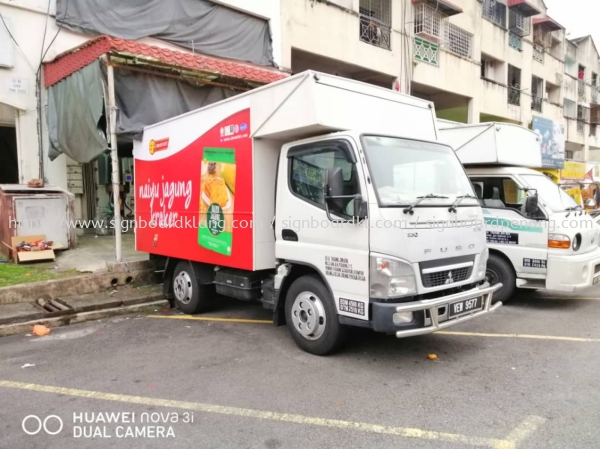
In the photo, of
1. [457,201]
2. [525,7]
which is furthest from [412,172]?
[525,7]

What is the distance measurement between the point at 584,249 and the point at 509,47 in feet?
62.8

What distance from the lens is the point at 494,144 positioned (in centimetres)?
712

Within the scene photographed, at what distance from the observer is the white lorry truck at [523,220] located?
6418mm

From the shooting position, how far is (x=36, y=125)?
9172 mm

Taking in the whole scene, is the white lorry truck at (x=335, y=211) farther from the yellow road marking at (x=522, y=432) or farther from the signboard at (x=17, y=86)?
the signboard at (x=17, y=86)

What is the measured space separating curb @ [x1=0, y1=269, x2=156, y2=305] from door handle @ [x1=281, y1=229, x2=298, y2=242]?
12.4 ft

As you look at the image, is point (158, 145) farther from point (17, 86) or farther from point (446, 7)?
point (446, 7)

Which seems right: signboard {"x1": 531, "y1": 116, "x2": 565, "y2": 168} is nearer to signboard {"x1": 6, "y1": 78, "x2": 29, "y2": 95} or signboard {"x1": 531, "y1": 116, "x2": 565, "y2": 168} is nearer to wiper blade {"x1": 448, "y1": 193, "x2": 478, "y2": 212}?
wiper blade {"x1": 448, "y1": 193, "x2": 478, "y2": 212}

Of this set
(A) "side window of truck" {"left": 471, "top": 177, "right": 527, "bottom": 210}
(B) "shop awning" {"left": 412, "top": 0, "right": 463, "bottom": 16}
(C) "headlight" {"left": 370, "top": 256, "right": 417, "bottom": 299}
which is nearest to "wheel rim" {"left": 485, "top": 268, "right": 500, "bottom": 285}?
(A) "side window of truck" {"left": 471, "top": 177, "right": 527, "bottom": 210}

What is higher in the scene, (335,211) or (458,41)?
(458,41)

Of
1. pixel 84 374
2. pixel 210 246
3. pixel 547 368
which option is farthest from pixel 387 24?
pixel 84 374

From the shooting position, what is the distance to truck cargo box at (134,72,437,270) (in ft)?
14.8

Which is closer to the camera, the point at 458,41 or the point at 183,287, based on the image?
the point at 183,287

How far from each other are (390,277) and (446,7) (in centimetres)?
1613
